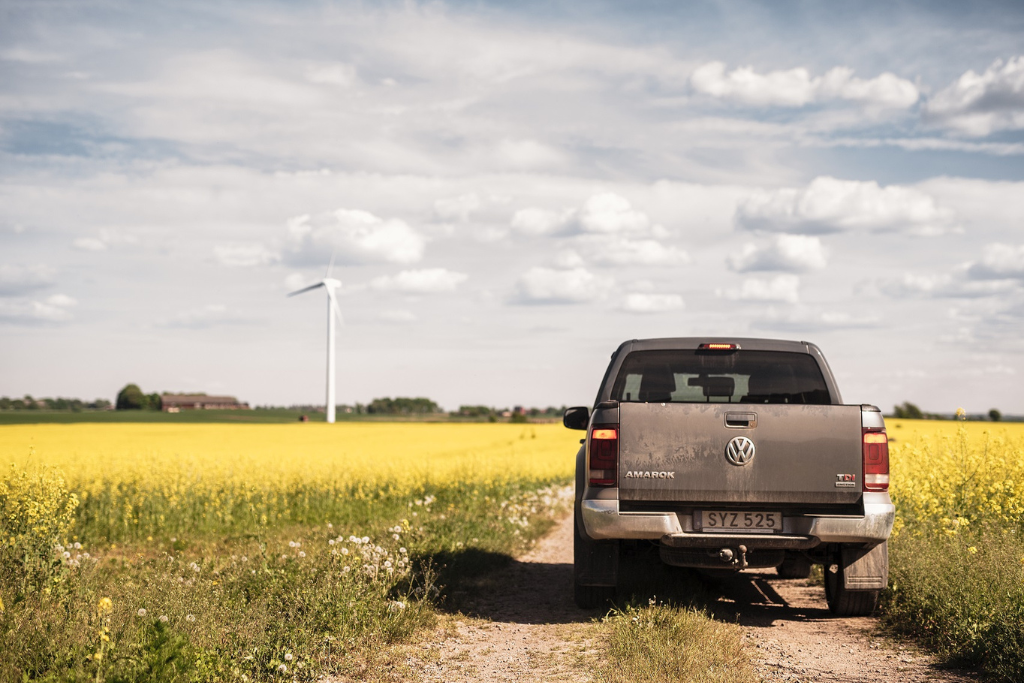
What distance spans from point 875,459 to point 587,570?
2287 millimetres

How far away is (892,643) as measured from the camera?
6074 millimetres

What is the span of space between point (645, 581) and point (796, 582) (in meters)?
2.14

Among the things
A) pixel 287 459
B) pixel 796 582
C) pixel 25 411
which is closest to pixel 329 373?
pixel 287 459

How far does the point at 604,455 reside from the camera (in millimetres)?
5844

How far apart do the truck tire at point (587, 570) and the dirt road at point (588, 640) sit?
115mm

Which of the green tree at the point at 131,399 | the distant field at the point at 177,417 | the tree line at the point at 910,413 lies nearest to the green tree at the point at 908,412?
the tree line at the point at 910,413

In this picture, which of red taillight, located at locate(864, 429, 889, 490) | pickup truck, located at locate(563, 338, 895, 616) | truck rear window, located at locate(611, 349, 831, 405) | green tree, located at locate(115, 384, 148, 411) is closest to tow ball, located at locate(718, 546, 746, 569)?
pickup truck, located at locate(563, 338, 895, 616)

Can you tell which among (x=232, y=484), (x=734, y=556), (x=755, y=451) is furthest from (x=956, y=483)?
(x=232, y=484)

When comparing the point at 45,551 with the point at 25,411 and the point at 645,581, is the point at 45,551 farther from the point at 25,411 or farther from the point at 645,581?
the point at 25,411

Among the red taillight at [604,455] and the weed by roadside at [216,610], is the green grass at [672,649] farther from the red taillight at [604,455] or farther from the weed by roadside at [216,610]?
the weed by roadside at [216,610]

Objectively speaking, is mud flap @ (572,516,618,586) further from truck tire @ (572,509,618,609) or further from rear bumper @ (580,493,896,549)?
rear bumper @ (580,493,896,549)

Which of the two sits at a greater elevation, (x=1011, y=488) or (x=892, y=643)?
(x=1011, y=488)

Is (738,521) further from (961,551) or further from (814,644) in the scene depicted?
(961,551)

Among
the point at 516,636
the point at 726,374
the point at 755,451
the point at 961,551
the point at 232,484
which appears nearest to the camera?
the point at 755,451
